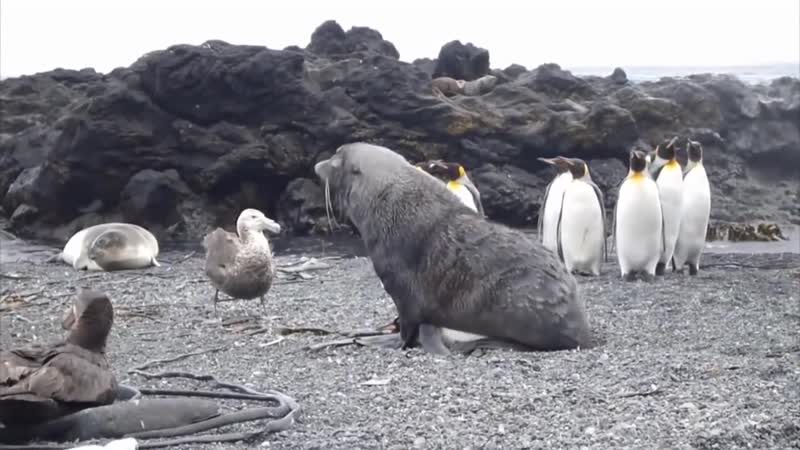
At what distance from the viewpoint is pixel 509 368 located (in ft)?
19.9

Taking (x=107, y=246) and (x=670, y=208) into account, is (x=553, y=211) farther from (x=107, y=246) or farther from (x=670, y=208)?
(x=107, y=246)

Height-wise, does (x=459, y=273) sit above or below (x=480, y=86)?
below

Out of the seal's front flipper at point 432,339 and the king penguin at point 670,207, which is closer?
the seal's front flipper at point 432,339

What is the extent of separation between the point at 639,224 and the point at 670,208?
29.9 inches

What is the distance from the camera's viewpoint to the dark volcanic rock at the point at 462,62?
30.7m

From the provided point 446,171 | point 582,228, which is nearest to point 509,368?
point 582,228

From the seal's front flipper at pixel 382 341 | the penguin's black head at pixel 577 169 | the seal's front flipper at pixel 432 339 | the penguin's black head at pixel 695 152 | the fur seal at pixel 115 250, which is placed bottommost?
the fur seal at pixel 115 250

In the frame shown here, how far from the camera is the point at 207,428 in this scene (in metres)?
4.75

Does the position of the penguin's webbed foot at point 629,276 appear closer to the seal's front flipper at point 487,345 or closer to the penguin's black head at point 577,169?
the penguin's black head at point 577,169

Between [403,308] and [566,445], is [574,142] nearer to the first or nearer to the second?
[403,308]

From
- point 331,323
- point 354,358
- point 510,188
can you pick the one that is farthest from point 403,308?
point 510,188

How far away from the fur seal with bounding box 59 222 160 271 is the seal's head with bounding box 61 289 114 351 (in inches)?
305

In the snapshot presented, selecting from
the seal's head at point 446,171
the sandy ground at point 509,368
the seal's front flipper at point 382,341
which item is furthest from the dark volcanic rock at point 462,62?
the seal's front flipper at point 382,341

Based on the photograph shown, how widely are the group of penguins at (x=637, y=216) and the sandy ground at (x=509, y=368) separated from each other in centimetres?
61
